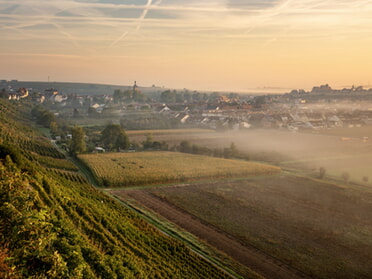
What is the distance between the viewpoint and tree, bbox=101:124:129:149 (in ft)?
161

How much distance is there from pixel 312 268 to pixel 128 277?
9.49m

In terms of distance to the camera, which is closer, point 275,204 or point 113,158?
point 275,204

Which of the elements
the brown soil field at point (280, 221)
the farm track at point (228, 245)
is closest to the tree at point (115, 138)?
the brown soil field at point (280, 221)

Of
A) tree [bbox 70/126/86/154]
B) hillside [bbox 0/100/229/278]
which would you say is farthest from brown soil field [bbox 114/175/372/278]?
tree [bbox 70/126/86/154]

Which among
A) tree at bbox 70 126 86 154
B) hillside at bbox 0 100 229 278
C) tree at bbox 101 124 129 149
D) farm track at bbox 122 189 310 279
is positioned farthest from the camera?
tree at bbox 101 124 129 149

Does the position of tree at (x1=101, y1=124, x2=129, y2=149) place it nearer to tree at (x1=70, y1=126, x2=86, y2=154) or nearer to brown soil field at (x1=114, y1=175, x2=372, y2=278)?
tree at (x1=70, y1=126, x2=86, y2=154)

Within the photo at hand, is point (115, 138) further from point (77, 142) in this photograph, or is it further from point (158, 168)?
point (158, 168)

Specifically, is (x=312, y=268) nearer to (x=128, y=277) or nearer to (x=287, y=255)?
(x=287, y=255)

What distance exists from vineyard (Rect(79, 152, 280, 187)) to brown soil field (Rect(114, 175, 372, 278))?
212 cm

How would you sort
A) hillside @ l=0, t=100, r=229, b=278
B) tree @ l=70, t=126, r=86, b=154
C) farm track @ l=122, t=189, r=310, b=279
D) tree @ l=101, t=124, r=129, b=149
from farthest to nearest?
tree @ l=101, t=124, r=129, b=149
tree @ l=70, t=126, r=86, b=154
farm track @ l=122, t=189, r=310, b=279
hillside @ l=0, t=100, r=229, b=278

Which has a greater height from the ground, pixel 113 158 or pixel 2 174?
pixel 2 174

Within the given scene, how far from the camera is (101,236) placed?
14.8 m

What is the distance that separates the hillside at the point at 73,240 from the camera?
8.50 metres

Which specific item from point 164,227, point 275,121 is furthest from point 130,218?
point 275,121
